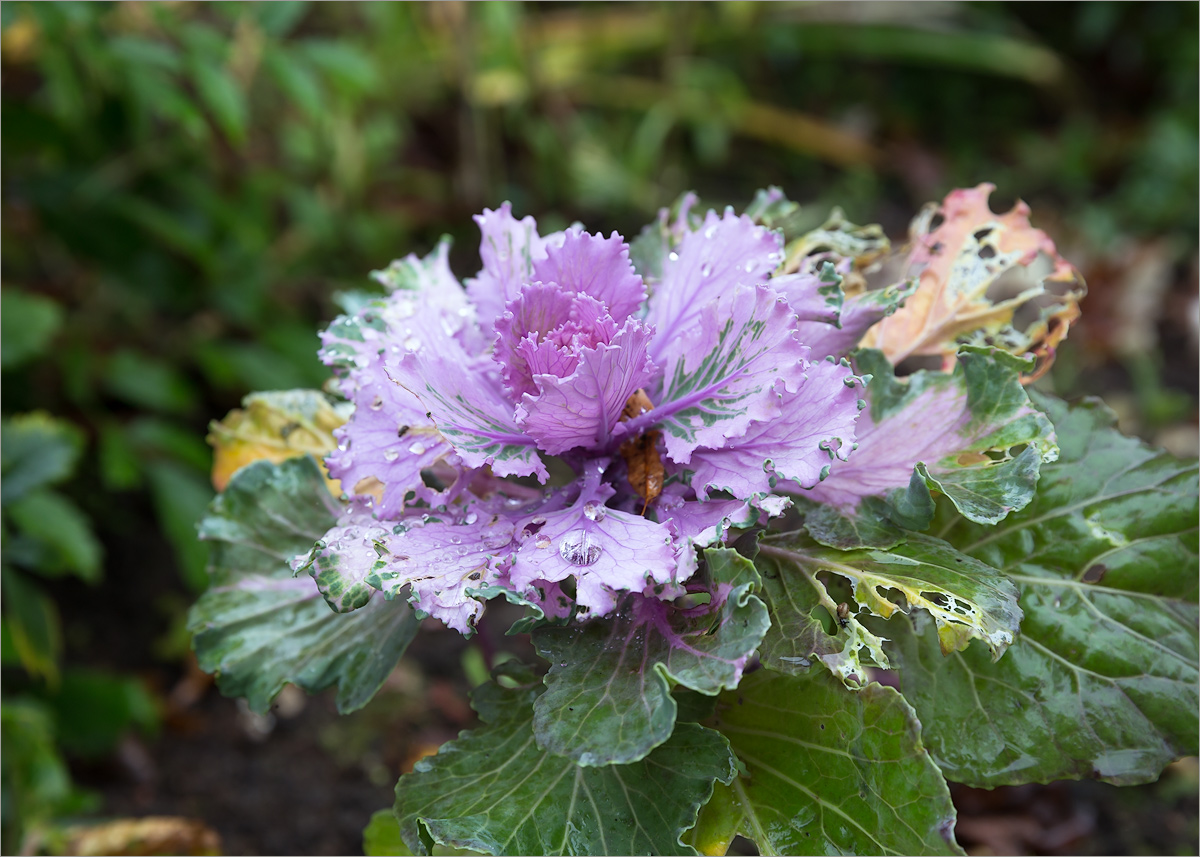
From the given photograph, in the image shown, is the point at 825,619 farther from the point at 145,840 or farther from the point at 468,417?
the point at 145,840

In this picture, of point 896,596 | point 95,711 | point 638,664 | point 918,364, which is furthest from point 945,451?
point 95,711

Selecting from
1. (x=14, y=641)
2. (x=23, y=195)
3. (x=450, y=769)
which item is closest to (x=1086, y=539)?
(x=450, y=769)

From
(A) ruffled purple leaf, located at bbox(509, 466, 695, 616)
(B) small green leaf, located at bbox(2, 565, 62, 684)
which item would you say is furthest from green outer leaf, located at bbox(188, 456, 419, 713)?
(B) small green leaf, located at bbox(2, 565, 62, 684)

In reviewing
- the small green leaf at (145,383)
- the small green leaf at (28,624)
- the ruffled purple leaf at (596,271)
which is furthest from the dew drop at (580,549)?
the small green leaf at (145,383)

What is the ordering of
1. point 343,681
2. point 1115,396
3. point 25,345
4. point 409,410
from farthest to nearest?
point 1115,396
point 25,345
point 343,681
point 409,410

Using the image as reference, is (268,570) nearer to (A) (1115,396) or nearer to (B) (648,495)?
(B) (648,495)

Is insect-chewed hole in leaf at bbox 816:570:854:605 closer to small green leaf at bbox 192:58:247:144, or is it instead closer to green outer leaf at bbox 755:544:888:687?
green outer leaf at bbox 755:544:888:687

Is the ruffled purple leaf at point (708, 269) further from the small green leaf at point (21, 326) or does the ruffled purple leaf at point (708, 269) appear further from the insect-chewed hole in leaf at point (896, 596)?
the small green leaf at point (21, 326)
